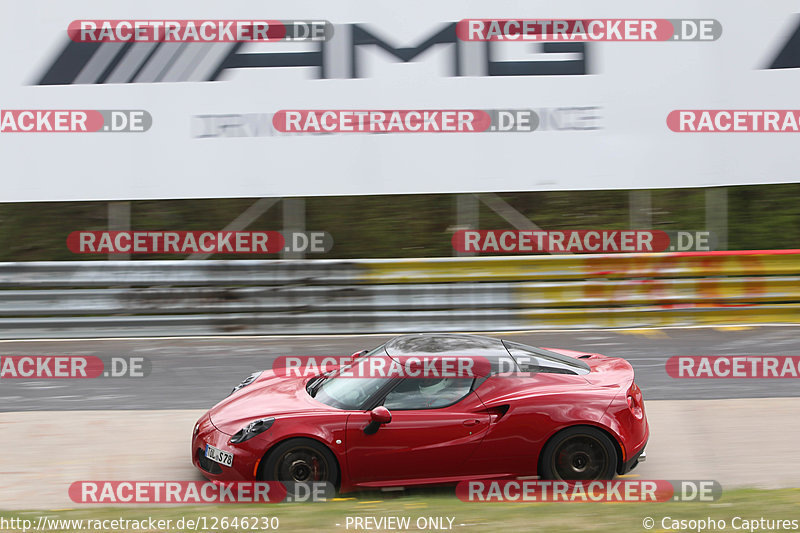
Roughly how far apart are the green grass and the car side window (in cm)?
68

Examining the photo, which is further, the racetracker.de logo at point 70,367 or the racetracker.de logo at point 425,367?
the racetracker.de logo at point 70,367

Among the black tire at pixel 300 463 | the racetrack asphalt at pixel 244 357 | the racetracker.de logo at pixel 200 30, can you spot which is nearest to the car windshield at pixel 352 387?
the black tire at pixel 300 463

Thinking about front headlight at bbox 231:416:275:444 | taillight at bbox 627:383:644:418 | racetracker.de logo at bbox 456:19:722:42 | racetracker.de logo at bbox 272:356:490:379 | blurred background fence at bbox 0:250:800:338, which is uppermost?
racetracker.de logo at bbox 456:19:722:42

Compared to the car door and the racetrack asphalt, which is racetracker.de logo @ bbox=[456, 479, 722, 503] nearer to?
the car door

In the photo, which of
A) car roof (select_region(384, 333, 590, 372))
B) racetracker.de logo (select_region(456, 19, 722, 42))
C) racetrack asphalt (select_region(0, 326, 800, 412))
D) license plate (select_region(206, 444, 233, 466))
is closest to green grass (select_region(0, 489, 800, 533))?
license plate (select_region(206, 444, 233, 466))

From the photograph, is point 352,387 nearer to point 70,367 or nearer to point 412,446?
point 412,446

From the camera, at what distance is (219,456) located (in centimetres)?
575

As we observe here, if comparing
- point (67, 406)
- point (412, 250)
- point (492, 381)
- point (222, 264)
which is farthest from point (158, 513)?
point (412, 250)

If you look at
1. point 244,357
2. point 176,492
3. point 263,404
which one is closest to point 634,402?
point 263,404

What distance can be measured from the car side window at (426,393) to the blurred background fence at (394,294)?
4513mm

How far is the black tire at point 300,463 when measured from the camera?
5.62m

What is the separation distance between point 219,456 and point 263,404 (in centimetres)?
47

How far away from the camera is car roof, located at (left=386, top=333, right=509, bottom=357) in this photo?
6117 millimetres

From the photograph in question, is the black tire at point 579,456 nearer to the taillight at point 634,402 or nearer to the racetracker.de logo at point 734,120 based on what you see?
the taillight at point 634,402
